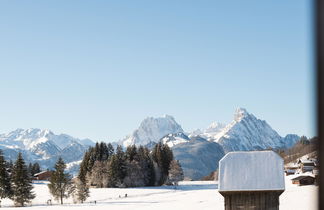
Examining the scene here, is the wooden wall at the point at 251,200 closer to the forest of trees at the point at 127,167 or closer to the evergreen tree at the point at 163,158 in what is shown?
the forest of trees at the point at 127,167

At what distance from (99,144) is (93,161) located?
617cm

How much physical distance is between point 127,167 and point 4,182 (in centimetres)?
4294

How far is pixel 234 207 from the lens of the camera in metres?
26.1

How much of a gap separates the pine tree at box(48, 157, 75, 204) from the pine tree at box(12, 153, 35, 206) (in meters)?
5.60

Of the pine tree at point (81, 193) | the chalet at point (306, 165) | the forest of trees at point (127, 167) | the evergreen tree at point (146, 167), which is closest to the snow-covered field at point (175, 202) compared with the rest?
the pine tree at point (81, 193)

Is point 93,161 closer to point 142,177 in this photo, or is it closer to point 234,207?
point 142,177

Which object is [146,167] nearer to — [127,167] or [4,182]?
[127,167]

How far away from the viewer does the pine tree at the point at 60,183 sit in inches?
2894

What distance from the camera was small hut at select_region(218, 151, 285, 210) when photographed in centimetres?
2594

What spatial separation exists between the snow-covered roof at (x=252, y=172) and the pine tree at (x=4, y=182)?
5011 cm

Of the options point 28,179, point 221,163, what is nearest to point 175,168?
point 28,179

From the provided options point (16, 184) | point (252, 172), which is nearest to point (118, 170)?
point (16, 184)

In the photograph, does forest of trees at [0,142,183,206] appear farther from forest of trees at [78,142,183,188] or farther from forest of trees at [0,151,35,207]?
forest of trees at [0,151,35,207]

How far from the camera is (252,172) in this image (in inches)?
1047
